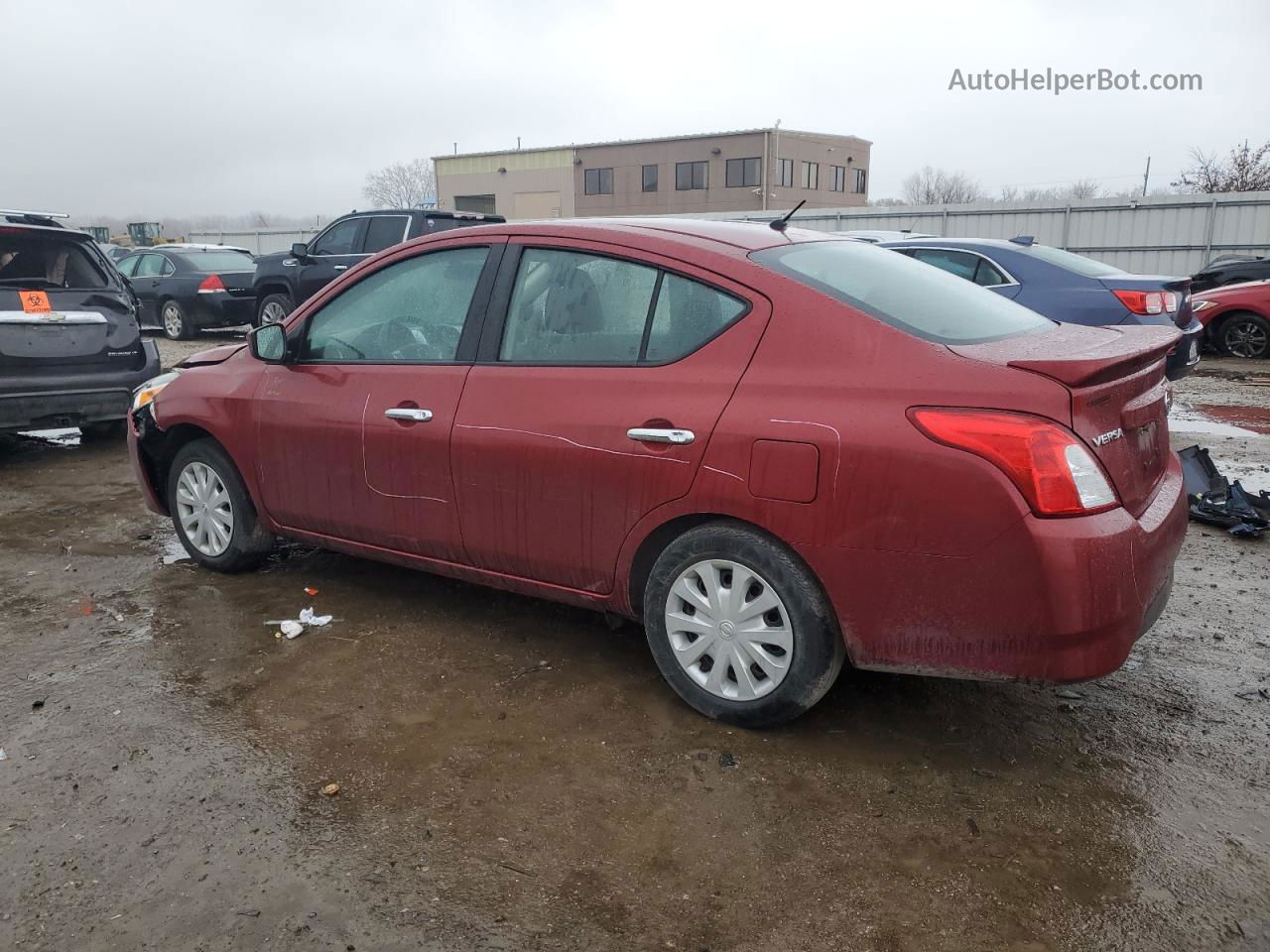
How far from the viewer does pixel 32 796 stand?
9.68 ft

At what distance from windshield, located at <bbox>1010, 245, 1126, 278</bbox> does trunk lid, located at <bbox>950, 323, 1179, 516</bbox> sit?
18.6 feet

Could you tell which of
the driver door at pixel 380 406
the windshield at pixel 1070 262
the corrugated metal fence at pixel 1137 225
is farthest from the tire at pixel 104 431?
the corrugated metal fence at pixel 1137 225

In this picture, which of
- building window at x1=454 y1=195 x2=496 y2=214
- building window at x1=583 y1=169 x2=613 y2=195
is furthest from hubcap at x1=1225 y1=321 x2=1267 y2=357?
building window at x1=454 y1=195 x2=496 y2=214

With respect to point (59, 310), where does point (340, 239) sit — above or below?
above

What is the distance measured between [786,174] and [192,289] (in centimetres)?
4760

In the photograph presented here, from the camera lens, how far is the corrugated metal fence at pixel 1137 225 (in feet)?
64.5

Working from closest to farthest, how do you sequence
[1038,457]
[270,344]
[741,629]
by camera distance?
[1038,457]
[741,629]
[270,344]

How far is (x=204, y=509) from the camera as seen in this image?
4.85 m

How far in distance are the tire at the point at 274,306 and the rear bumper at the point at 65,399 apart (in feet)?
23.9

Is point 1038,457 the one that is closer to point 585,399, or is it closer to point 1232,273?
point 585,399

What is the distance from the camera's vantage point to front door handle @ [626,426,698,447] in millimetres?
3154

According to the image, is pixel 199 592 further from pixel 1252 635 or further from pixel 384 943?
pixel 1252 635

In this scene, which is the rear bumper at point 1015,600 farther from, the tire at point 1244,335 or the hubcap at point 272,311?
the hubcap at point 272,311

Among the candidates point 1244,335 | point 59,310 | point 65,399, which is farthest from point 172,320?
point 1244,335
